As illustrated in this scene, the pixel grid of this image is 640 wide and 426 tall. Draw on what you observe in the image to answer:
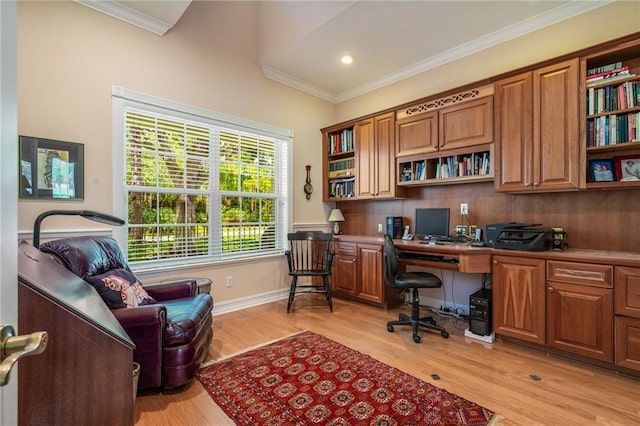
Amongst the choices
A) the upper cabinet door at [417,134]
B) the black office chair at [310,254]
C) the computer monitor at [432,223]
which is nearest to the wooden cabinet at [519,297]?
the computer monitor at [432,223]

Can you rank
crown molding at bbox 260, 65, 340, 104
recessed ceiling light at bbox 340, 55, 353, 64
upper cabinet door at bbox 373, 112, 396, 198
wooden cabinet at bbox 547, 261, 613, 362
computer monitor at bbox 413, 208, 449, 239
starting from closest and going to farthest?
1. wooden cabinet at bbox 547, 261, 613, 362
2. computer monitor at bbox 413, 208, 449, 239
3. recessed ceiling light at bbox 340, 55, 353, 64
4. upper cabinet door at bbox 373, 112, 396, 198
5. crown molding at bbox 260, 65, 340, 104

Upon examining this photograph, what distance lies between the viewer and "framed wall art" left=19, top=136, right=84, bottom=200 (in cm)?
233

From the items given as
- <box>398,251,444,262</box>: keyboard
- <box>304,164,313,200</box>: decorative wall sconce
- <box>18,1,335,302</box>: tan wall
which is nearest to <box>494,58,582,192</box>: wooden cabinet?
<box>398,251,444,262</box>: keyboard

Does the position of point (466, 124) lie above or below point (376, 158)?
above

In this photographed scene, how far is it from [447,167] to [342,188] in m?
1.58

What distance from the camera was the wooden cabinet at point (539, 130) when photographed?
2.53 m

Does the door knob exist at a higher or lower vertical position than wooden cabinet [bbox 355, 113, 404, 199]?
lower

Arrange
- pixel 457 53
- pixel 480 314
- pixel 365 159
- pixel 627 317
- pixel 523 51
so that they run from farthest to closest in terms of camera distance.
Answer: pixel 365 159
pixel 457 53
pixel 523 51
pixel 480 314
pixel 627 317

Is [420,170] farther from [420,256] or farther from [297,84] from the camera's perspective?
[297,84]

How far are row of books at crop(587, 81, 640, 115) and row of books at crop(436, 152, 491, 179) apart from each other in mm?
872

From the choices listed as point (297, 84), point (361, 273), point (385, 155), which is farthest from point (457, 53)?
point (361, 273)

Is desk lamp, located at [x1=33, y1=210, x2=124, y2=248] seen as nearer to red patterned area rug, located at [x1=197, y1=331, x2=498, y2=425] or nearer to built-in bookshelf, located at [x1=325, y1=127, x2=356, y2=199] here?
red patterned area rug, located at [x1=197, y1=331, x2=498, y2=425]

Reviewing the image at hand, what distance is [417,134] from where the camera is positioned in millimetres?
3568

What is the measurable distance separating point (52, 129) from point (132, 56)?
1008 millimetres
